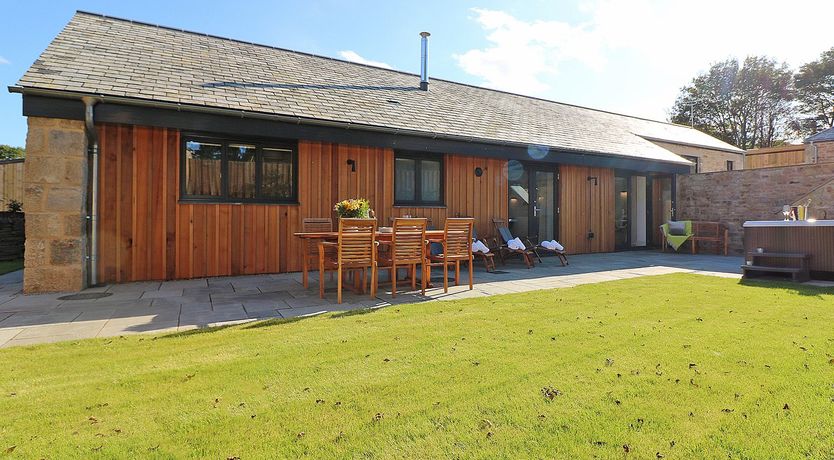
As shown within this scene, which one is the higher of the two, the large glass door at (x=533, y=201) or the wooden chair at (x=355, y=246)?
the large glass door at (x=533, y=201)

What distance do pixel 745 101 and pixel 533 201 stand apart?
31036 millimetres

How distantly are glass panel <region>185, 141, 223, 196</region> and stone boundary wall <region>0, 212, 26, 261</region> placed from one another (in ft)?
19.4

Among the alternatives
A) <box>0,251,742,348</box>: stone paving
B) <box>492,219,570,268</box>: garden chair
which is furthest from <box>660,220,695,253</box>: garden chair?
<box>492,219,570,268</box>: garden chair

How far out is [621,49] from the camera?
1352 cm

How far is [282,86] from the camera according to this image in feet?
26.3

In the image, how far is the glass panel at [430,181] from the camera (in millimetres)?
8594

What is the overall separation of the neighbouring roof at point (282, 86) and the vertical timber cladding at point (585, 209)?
78 centimetres

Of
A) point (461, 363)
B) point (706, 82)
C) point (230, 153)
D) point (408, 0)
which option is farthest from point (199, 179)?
point (706, 82)

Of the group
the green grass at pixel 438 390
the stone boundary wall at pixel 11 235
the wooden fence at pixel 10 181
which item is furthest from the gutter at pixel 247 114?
the wooden fence at pixel 10 181

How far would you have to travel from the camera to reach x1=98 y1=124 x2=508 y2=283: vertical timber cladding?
614 centimetres

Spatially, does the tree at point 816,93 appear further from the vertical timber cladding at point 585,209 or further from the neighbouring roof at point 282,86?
the vertical timber cladding at point 585,209

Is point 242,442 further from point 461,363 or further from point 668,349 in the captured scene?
point 668,349

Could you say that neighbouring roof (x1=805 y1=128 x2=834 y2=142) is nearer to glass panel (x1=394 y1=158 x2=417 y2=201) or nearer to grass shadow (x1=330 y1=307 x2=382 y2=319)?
glass panel (x1=394 y1=158 x2=417 y2=201)

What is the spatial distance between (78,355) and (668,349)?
4.16m
